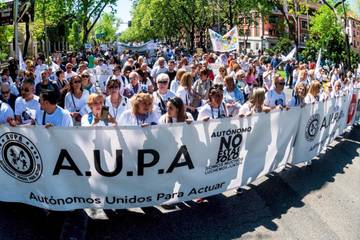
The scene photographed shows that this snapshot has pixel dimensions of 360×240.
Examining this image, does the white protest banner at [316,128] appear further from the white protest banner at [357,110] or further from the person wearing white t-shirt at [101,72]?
the person wearing white t-shirt at [101,72]

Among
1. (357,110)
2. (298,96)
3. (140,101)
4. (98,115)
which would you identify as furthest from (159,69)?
(140,101)

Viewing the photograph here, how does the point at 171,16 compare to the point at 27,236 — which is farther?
the point at 171,16

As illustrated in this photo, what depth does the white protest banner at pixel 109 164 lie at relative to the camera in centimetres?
539

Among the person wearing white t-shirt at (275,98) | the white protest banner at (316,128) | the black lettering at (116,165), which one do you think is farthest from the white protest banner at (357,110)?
the black lettering at (116,165)

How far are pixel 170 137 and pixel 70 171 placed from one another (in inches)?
49.4

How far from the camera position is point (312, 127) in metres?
8.02

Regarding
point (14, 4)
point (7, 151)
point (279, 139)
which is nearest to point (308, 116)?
point (279, 139)

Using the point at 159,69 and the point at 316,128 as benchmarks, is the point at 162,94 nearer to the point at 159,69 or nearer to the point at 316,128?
the point at 316,128

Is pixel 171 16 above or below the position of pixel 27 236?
above

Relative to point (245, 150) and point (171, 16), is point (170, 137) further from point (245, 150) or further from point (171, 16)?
point (171, 16)

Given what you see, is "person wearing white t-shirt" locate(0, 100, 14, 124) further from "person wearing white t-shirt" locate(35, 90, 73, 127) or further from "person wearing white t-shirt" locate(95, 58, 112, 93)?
"person wearing white t-shirt" locate(95, 58, 112, 93)

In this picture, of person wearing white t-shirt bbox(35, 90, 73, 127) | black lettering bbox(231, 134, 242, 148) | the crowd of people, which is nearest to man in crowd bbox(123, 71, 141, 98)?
the crowd of people

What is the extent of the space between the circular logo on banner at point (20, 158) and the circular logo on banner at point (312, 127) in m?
4.54

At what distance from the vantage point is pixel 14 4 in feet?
61.0
